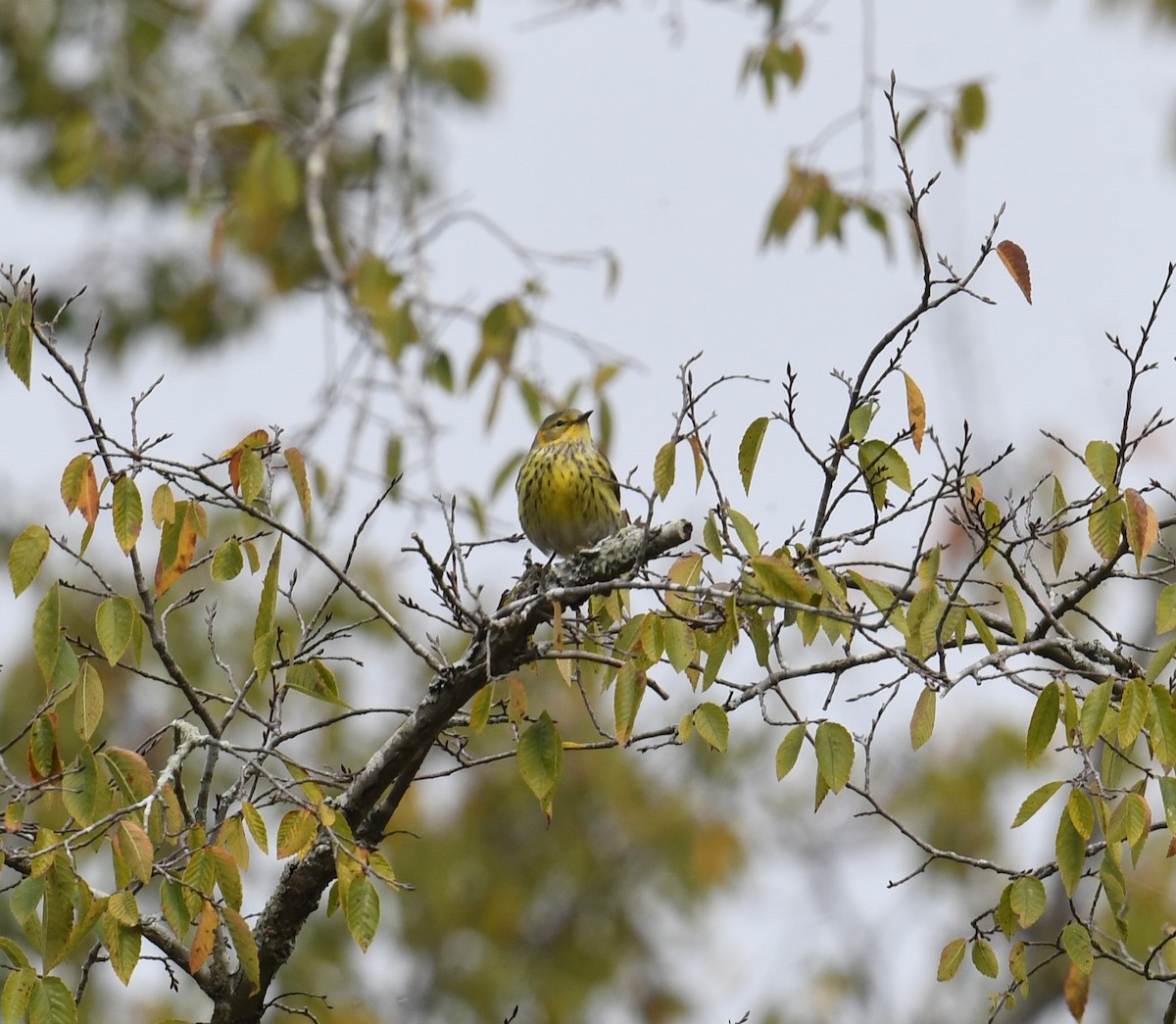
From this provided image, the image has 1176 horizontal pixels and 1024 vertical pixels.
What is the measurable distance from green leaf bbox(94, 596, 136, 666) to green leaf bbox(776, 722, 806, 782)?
1340 millimetres

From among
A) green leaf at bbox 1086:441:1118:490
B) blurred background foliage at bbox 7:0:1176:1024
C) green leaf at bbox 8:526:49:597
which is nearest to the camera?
green leaf at bbox 8:526:49:597

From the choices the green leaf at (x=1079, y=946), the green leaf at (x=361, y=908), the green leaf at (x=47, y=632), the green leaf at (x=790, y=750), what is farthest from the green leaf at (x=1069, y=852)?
the green leaf at (x=47, y=632)

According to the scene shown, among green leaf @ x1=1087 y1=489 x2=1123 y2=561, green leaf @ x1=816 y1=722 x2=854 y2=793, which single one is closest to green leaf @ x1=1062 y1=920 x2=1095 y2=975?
green leaf @ x1=816 y1=722 x2=854 y2=793

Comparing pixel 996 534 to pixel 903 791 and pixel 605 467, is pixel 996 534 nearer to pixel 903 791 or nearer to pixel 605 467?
pixel 605 467

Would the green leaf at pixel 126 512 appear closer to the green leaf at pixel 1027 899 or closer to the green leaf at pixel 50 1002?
the green leaf at pixel 50 1002

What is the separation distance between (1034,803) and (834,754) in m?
0.39

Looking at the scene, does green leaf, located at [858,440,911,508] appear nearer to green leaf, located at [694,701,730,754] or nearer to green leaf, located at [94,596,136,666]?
green leaf, located at [694,701,730,754]

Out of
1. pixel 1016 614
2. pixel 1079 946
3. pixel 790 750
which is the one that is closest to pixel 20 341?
pixel 790 750

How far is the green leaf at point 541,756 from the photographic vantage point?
10.5 ft

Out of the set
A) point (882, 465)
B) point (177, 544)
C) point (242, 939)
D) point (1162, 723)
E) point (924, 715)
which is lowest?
point (242, 939)

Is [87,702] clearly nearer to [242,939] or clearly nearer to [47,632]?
[47,632]

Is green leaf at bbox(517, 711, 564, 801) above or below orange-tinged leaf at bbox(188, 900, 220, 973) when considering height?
above

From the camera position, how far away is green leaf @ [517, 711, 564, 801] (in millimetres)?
3193

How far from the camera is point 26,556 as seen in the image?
313cm
